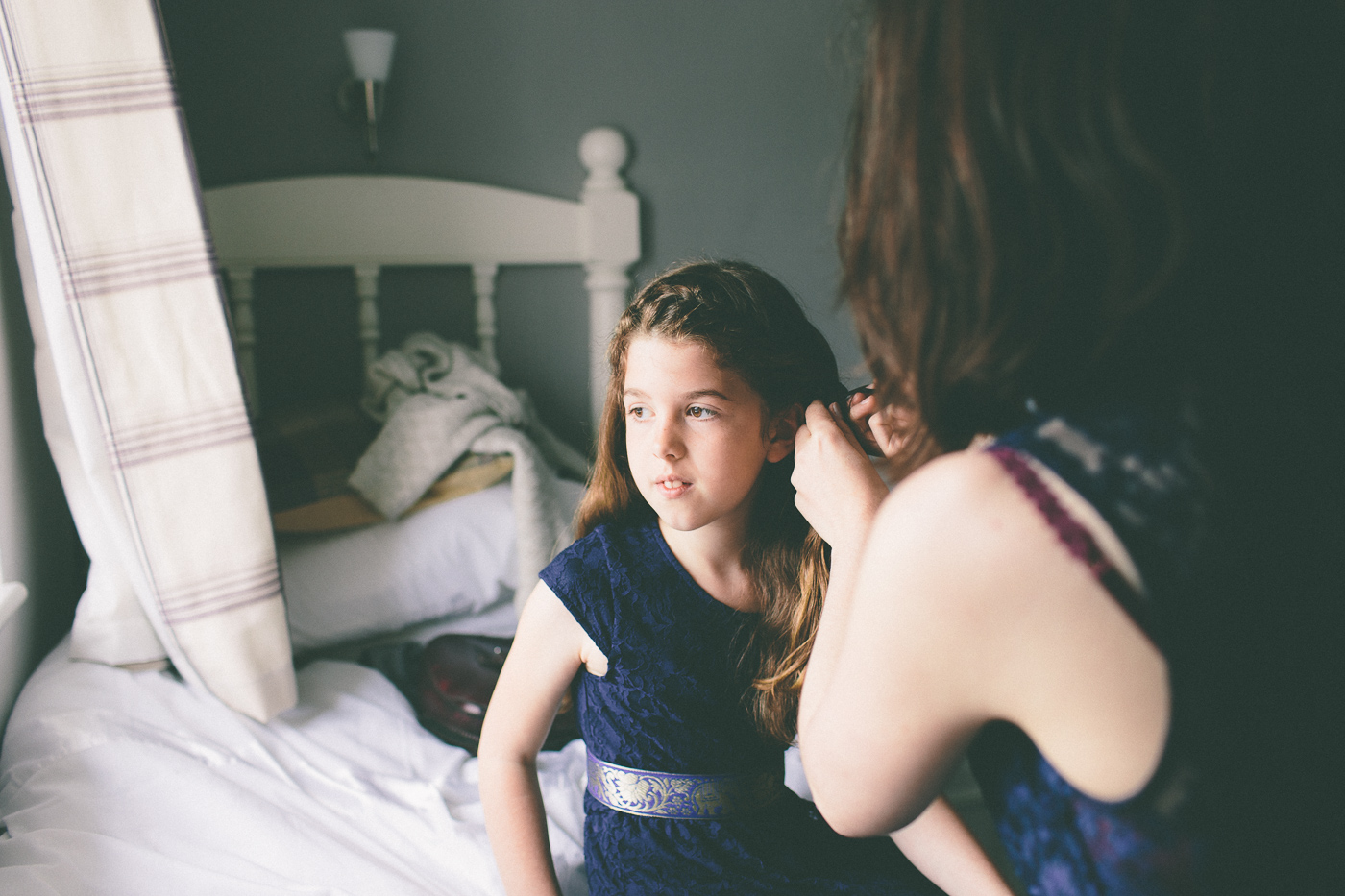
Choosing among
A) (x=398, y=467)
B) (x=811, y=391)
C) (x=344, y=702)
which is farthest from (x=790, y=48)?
(x=344, y=702)

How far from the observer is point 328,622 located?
1.38 meters

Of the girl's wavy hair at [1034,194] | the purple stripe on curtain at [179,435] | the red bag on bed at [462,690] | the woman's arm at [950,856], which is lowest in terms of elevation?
the red bag on bed at [462,690]

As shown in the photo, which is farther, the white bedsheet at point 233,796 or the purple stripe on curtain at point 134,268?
the purple stripe on curtain at point 134,268

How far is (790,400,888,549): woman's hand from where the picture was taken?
0.67 meters

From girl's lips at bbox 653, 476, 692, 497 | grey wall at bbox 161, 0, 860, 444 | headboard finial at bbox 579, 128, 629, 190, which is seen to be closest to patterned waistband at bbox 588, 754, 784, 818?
girl's lips at bbox 653, 476, 692, 497

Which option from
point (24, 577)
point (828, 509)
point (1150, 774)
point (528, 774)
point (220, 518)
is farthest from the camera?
point (24, 577)

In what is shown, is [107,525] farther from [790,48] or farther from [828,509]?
[790,48]

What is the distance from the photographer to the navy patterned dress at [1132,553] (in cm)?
40

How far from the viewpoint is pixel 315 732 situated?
118 centimetres

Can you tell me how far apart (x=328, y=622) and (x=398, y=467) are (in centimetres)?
28

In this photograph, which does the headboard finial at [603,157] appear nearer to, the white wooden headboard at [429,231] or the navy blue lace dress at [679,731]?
the white wooden headboard at [429,231]

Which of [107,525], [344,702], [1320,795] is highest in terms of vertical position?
[1320,795]

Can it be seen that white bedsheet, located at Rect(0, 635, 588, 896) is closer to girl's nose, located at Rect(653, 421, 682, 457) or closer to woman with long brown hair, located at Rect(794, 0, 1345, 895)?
girl's nose, located at Rect(653, 421, 682, 457)

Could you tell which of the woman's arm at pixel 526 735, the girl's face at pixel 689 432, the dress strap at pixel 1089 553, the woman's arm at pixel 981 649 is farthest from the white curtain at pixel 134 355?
the dress strap at pixel 1089 553
